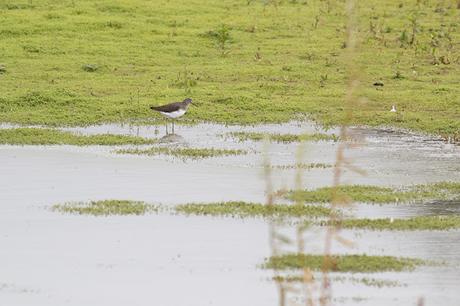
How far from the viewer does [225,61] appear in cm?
2314

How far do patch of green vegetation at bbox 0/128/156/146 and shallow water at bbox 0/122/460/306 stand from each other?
29cm

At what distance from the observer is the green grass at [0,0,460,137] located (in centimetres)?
1906

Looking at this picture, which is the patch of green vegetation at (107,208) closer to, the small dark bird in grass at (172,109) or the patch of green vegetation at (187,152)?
the patch of green vegetation at (187,152)

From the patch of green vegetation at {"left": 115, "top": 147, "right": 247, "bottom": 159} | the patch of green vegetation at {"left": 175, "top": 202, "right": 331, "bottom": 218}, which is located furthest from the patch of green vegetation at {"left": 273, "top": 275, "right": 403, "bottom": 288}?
the patch of green vegetation at {"left": 115, "top": 147, "right": 247, "bottom": 159}

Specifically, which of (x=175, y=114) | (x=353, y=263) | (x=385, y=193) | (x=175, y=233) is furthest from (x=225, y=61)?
(x=353, y=263)

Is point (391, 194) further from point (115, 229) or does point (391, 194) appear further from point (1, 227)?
point (1, 227)

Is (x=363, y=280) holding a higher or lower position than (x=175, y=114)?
higher

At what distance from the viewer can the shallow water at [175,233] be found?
9.12 meters

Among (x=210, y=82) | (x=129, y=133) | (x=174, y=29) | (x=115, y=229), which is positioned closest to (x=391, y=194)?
(x=115, y=229)

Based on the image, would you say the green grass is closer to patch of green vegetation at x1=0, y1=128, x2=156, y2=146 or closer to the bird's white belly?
patch of green vegetation at x1=0, y1=128, x2=156, y2=146

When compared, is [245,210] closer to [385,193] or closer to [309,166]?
[385,193]

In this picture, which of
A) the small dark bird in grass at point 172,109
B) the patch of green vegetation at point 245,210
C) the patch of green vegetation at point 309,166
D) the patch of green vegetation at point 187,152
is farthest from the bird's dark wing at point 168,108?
the patch of green vegetation at point 245,210

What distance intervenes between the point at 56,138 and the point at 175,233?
5.88 metres

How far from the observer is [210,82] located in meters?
21.4
